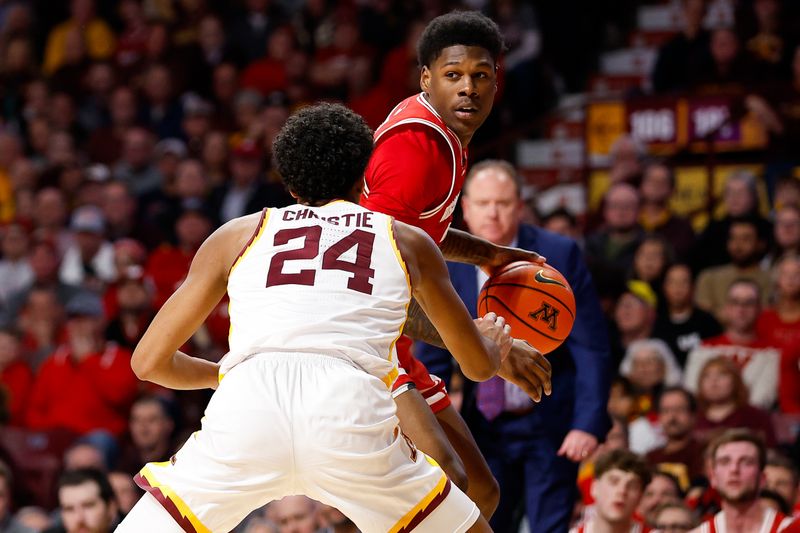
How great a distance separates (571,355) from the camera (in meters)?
6.05

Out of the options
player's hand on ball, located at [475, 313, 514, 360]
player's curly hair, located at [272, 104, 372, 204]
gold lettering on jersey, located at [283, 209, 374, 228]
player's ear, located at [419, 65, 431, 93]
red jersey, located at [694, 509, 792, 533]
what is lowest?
red jersey, located at [694, 509, 792, 533]

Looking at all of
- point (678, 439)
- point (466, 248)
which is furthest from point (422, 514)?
point (678, 439)

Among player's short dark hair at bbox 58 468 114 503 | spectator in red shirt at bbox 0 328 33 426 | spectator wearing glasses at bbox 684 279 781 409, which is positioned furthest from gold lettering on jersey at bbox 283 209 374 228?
spectator in red shirt at bbox 0 328 33 426

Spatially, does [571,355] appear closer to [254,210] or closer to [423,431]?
[423,431]

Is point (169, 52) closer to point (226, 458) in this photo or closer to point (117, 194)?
point (117, 194)

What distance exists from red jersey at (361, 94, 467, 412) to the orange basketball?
0.34m

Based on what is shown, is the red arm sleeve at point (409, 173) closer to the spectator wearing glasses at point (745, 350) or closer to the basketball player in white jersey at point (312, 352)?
the basketball player in white jersey at point (312, 352)

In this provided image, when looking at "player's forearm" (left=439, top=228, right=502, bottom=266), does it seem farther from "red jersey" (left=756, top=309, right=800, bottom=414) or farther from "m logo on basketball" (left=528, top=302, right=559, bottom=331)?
"red jersey" (left=756, top=309, right=800, bottom=414)

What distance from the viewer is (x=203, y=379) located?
162 inches

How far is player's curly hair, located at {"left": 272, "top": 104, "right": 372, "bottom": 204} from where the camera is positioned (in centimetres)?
376

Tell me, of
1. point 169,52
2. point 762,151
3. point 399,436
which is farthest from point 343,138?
point 169,52

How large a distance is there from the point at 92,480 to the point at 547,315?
3.15 meters

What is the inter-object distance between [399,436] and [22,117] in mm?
10306

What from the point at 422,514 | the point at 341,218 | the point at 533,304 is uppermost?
the point at 341,218
